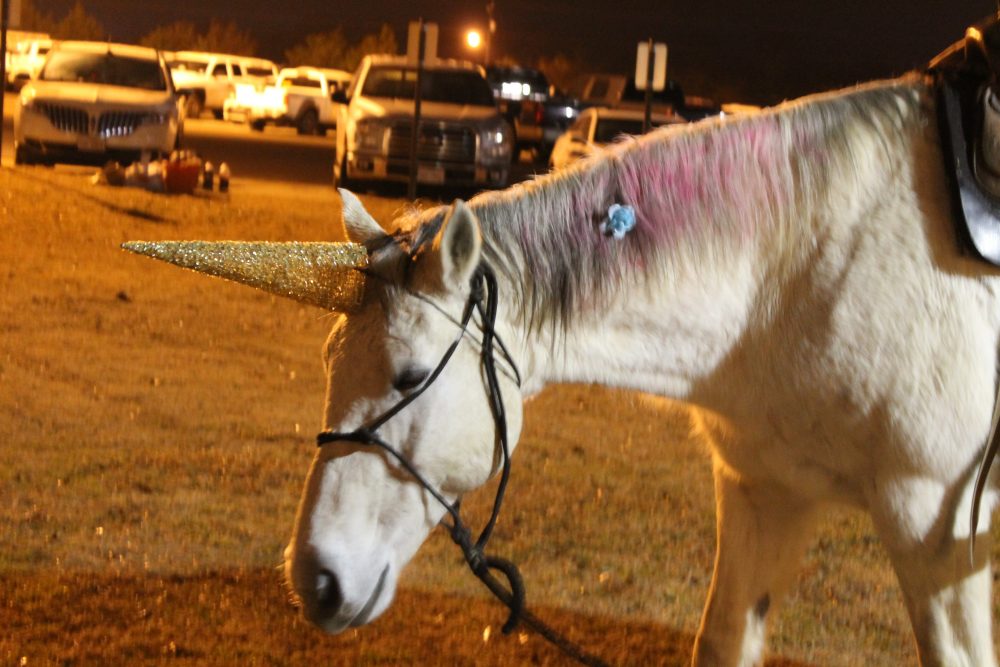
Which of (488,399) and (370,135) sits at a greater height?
Result: (488,399)

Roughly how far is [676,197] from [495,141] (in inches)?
688

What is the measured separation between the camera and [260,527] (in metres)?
6.15

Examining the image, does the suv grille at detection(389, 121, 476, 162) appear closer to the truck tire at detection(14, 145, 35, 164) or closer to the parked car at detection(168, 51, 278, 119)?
the truck tire at detection(14, 145, 35, 164)

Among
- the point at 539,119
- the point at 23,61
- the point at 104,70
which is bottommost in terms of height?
the point at 23,61

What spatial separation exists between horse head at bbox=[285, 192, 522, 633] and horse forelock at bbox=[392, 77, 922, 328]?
0.60ft

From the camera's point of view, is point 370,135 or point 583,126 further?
point 583,126

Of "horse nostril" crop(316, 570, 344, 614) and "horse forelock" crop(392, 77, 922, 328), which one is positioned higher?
"horse forelock" crop(392, 77, 922, 328)

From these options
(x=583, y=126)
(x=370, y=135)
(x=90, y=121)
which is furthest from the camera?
(x=583, y=126)

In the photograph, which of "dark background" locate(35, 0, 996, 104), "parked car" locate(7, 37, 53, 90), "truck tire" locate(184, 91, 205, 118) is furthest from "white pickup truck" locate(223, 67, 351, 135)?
"dark background" locate(35, 0, 996, 104)

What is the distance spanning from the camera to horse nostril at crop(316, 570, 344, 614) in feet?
9.61

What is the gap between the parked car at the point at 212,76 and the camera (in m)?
43.1

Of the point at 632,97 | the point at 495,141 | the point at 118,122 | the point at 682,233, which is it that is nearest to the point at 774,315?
the point at 682,233

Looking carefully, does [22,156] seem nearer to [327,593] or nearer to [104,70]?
[104,70]

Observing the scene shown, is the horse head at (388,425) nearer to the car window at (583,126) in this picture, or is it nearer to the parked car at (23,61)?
the car window at (583,126)
